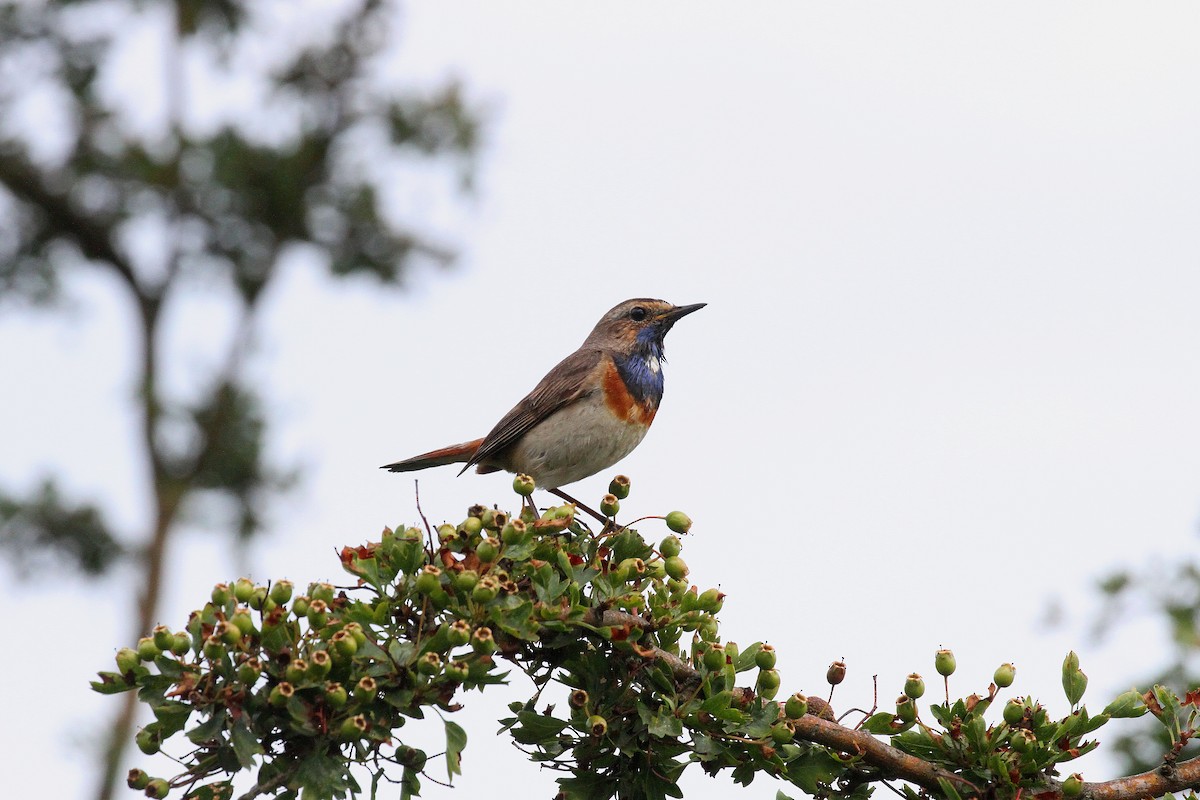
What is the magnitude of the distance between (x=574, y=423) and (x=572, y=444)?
0.33 ft

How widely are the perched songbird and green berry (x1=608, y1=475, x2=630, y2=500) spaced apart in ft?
8.14

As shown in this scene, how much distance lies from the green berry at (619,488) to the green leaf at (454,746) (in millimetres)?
1022

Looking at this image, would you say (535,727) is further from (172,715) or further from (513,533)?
(172,715)

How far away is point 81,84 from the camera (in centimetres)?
1288

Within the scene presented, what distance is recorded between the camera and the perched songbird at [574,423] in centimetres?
643

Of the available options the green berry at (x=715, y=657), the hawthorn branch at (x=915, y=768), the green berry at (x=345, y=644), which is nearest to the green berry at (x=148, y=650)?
the green berry at (x=345, y=644)

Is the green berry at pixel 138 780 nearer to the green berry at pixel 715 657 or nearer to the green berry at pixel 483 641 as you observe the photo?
the green berry at pixel 483 641

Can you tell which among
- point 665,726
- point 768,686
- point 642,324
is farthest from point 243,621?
point 642,324

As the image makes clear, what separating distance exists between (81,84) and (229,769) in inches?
447

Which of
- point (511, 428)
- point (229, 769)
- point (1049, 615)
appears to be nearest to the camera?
point (229, 769)

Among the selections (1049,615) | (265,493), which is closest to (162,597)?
(265,493)

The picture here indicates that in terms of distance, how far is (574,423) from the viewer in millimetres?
6441

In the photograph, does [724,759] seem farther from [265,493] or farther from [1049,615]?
[265,493]

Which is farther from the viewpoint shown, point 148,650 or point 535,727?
point 535,727
